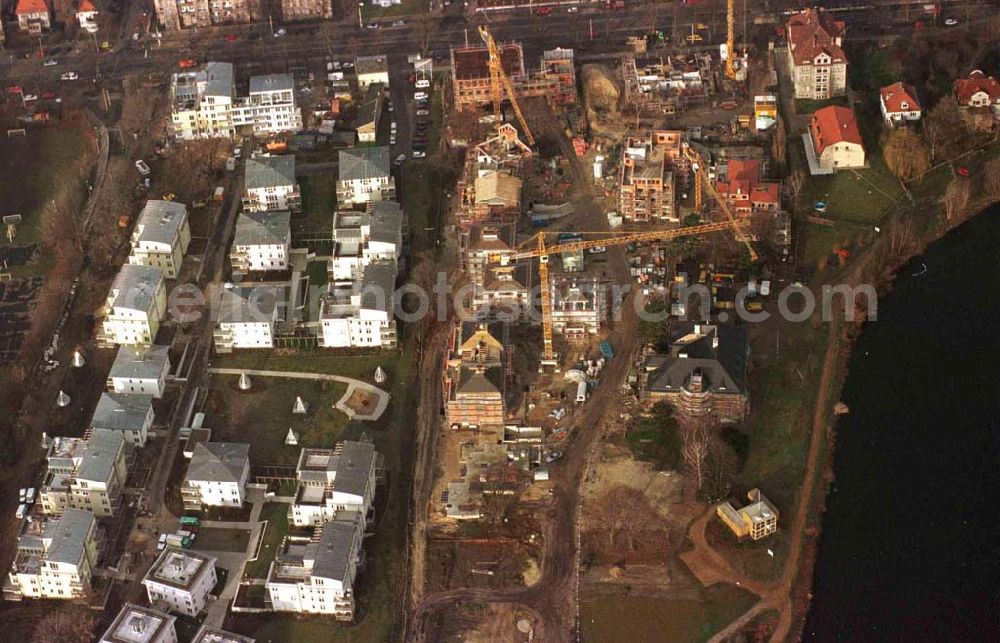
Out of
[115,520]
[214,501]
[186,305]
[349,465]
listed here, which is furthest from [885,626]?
[186,305]

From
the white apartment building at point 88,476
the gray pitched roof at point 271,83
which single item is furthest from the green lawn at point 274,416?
the gray pitched roof at point 271,83

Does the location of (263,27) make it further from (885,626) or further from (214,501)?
(885,626)

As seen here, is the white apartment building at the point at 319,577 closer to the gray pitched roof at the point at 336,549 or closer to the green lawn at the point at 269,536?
the gray pitched roof at the point at 336,549

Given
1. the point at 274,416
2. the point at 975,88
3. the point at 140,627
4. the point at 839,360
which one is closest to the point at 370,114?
the point at 274,416

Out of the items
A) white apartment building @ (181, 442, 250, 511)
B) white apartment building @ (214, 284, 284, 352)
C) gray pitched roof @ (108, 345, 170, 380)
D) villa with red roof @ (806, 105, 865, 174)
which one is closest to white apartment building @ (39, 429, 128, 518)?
white apartment building @ (181, 442, 250, 511)

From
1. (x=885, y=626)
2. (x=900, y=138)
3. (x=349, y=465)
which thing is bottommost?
(x=885, y=626)

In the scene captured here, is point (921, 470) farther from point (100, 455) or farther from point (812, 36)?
point (100, 455)
